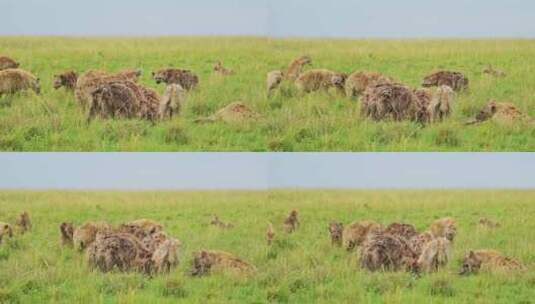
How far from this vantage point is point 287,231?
4.40 meters

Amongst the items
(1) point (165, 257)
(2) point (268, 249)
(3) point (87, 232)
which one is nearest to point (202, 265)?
(1) point (165, 257)

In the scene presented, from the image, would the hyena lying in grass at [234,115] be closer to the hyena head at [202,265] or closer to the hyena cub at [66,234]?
the hyena head at [202,265]

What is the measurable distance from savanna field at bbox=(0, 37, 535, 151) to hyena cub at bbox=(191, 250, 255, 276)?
0.49m

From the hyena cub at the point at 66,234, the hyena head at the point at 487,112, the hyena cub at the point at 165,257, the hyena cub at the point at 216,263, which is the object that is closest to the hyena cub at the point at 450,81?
the hyena head at the point at 487,112

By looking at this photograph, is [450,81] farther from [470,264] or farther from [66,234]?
[66,234]

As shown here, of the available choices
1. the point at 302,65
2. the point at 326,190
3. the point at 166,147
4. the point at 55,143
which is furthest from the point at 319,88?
the point at 55,143

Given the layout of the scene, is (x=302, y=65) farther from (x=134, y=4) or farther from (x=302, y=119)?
(x=134, y=4)

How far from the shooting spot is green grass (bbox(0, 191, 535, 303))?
4328 mm

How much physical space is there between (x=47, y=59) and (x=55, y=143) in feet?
1.36

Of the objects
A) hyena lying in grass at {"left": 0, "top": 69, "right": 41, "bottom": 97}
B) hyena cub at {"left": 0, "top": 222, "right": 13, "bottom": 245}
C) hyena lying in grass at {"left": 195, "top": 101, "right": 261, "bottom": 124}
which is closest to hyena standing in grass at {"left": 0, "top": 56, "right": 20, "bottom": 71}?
hyena lying in grass at {"left": 0, "top": 69, "right": 41, "bottom": 97}

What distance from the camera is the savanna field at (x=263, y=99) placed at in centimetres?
442

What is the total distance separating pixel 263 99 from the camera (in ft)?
14.6

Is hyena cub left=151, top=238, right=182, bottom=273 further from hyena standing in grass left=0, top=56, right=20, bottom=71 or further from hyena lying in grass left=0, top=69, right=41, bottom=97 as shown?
hyena standing in grass left=0, top=56, right=20, bottom=71

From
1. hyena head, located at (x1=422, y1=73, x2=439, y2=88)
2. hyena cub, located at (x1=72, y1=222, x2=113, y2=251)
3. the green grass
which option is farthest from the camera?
hyena head, located at (x1=422, y1=73, x2=439, y2=88)
